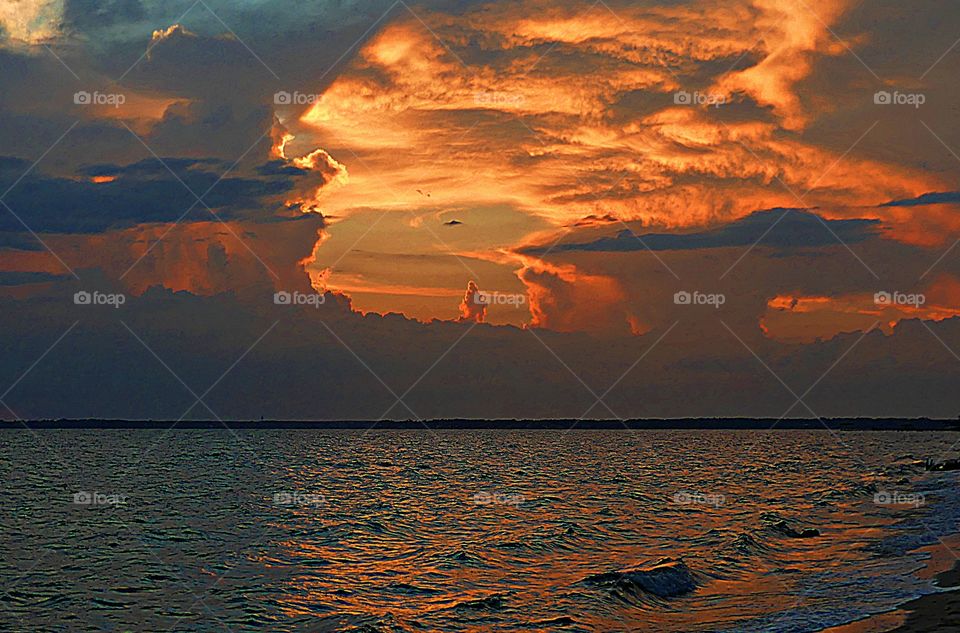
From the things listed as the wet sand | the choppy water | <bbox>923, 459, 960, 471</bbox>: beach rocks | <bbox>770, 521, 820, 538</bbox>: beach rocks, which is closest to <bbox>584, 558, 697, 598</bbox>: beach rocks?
the choppy water

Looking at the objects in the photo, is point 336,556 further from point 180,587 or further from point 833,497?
point 833,497

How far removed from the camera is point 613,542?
4322 centimetres

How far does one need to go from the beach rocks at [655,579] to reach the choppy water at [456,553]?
19 cm

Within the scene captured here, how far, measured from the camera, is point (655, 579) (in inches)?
1273

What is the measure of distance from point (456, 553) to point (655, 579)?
34.8 feet

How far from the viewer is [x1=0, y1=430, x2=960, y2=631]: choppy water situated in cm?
2775

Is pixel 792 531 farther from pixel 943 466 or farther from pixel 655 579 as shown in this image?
pixel 943 466

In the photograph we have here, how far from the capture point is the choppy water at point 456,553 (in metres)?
27.8

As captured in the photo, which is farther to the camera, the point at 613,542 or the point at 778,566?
the point at 613,542

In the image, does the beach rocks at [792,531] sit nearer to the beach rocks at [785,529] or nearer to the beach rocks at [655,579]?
the beach rocks at [785,529]

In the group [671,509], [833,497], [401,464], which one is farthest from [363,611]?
[401,464]

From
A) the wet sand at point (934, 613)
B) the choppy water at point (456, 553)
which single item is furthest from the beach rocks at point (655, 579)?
the wet sand at point (934, 613)

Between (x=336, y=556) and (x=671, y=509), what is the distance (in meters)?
25.0

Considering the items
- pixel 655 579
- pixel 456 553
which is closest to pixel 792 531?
pixel 655 579
